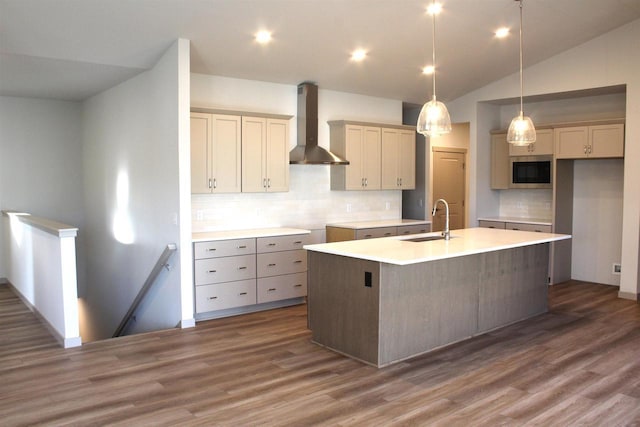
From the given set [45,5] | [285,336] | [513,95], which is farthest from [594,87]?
[45,5]

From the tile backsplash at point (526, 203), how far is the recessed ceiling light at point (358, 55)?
3856 mm

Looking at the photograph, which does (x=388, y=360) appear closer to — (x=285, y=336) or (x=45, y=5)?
(x=285, y=336)

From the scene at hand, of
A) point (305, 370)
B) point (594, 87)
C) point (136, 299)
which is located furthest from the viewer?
point (594, 87)

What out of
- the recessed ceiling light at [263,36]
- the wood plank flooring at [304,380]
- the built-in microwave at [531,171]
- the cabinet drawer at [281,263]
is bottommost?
the wood plank flooring at [304,380]

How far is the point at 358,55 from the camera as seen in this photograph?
6.39 metres

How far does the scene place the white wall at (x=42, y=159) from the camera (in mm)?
8180

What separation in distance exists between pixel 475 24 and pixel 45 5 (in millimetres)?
4392

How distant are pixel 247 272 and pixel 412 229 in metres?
2.90

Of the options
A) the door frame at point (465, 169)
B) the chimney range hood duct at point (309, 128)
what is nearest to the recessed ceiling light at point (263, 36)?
the chimney range hood duct at point (309, 128)

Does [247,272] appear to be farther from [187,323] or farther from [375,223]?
[375,223]

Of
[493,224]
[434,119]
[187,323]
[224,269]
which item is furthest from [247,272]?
[493,224]

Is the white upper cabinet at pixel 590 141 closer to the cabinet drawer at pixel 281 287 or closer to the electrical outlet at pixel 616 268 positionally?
the electrical outlet at pixel 616 268

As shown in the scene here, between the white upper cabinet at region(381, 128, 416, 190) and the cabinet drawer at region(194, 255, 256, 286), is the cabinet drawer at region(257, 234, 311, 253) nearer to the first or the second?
the cabinet drawer at region(194, 255, 256, 286)

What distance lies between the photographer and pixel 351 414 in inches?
136
